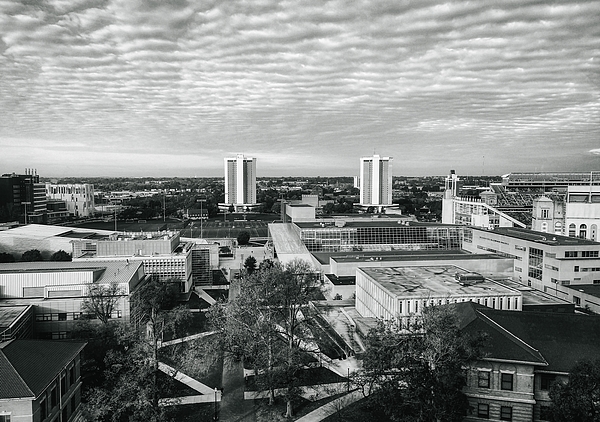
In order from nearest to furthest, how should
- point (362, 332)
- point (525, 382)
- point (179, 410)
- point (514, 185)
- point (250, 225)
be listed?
point (525, 382), point (179, 410), point (362, 332), point (514, 185), point (250, 225)

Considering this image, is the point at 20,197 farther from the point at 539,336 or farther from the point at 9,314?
the point at 539,336

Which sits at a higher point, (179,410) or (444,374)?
(444,374)

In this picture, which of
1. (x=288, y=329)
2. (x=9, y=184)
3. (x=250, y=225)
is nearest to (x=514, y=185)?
(x=250, y=225)

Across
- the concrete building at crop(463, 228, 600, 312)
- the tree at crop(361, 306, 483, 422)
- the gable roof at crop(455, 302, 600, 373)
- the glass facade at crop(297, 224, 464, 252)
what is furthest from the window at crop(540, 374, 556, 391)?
the glass facade at crop(297, 224, 464, 252)

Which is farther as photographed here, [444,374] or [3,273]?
[3,273]

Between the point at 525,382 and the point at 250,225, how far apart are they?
129363 millimetres

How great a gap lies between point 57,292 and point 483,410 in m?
38.7

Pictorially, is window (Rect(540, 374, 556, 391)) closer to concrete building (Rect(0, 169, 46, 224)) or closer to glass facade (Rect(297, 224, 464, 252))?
glass facade (Rect(297, 224, 464, 252))

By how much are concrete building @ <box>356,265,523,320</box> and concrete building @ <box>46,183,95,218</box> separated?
148m

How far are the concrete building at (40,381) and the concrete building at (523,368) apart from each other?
2379cm

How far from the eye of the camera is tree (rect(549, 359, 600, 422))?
2322 centimetres

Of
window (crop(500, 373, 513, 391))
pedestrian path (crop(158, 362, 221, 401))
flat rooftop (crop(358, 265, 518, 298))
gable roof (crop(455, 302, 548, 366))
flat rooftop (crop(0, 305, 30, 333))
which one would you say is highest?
gable roof (crop(455, 302, 548, 366))

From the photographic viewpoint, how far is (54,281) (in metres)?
47.2

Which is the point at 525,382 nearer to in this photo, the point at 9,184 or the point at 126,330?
the point at 126,330
